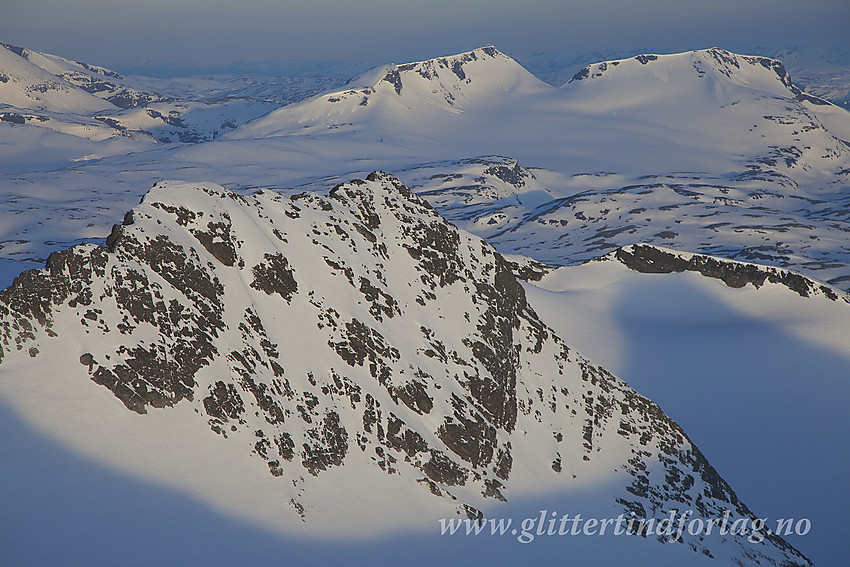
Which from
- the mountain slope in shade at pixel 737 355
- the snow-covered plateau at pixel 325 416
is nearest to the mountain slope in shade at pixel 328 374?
the snow-covered plateau at pixel 325 416

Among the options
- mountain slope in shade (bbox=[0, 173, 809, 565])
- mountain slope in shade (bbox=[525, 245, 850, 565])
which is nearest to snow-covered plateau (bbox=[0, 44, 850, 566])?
mountain slope in shade (bbox=[0, 173, 809, 565])

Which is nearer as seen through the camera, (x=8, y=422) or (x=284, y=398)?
(x=8, y=422)

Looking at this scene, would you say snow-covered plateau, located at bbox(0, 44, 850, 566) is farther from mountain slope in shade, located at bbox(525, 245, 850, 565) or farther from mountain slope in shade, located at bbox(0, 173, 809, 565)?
mountain slope in shade, located at bbox(525, 245, 850, 565)

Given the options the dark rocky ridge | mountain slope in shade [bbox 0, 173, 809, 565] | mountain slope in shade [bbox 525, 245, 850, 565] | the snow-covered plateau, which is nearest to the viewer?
the snow-covered plateau

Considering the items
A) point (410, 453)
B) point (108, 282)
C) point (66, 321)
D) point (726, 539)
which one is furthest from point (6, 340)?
point (726, 539)

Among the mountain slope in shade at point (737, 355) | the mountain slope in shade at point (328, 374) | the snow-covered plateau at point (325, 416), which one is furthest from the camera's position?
the mountain slope in shade at point (737, 355)

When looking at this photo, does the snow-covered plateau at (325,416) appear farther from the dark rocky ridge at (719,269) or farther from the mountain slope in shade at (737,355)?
the dark rocky ridge at (719,269)

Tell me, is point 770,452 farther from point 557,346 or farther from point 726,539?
point 557,346

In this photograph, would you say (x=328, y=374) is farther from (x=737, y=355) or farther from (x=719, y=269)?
(x=719, y=269)
